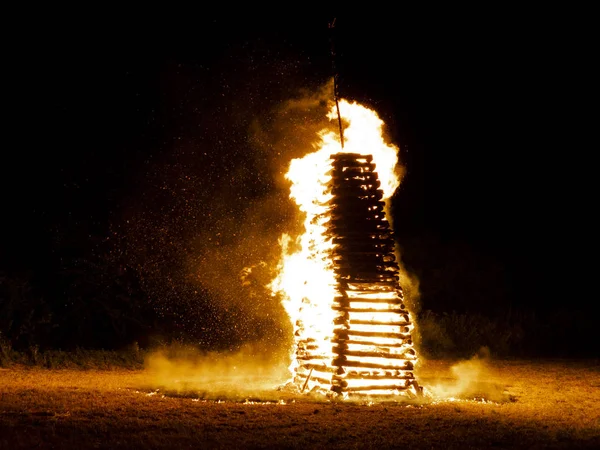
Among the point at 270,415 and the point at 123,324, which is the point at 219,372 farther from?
the point at 270,415

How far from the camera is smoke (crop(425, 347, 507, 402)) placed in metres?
12.7

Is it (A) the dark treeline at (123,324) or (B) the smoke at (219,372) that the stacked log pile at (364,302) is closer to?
(B) the smoke at (219,372)

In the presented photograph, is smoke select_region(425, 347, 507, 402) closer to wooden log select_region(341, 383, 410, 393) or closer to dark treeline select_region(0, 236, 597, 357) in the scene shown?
wooden log select_region(341, 383, 410, 393)

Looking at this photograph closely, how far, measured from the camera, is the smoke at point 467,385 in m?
12.7

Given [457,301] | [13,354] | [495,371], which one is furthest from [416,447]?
[457,301]

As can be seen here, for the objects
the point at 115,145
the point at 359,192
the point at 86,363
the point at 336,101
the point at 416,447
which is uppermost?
the point at 115,145

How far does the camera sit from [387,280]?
1241 cm

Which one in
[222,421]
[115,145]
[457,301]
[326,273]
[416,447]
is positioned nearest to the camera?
[416,447]

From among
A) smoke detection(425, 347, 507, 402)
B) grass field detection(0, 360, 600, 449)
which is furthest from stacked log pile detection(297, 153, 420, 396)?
smoke detection(425, 347, 507, 402)

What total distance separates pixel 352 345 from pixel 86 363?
7467 mm

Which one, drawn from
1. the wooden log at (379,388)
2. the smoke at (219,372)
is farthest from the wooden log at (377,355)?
the smoke at (219,372)

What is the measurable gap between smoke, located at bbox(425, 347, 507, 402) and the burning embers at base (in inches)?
37.5

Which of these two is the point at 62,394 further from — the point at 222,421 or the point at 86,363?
the point at 86,363

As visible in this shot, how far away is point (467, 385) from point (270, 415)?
516cm
